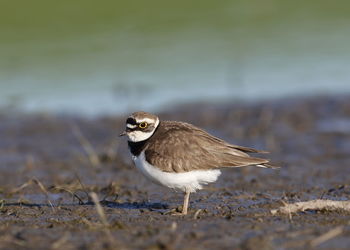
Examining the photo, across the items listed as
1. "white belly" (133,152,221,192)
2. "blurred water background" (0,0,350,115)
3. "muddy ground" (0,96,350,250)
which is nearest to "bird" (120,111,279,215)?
"white belly" (133,152,221,192)

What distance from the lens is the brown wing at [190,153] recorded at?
744 centimetres

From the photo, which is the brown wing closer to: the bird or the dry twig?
the bird

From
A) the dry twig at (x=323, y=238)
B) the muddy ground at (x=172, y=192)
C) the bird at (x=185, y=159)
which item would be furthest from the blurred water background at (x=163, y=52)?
the dry twig at (x=323, y=238)

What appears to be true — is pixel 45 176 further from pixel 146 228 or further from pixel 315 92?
pixel 315 92

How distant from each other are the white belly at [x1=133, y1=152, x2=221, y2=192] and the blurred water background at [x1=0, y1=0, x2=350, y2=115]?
22.3 ft

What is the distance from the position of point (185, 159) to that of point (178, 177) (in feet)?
0.68

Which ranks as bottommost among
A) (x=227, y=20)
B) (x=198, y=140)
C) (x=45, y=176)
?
(x=45, y=176)

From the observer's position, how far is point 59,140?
12.9 metres

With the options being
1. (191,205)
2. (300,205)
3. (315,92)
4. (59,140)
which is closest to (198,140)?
(191,205)

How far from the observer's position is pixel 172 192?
905 cm

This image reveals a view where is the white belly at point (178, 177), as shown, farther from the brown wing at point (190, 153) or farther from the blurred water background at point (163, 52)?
the blurred water background at point (163, 52)

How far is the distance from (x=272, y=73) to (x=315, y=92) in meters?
1.70

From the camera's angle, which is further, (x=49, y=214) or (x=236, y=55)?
(x=236, y=55)

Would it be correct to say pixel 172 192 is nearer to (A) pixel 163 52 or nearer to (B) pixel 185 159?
(B) pixel 185 159
